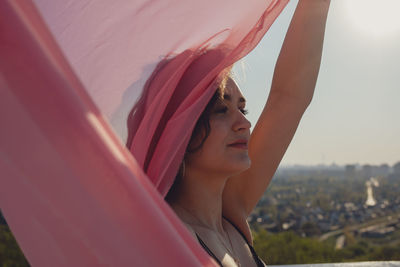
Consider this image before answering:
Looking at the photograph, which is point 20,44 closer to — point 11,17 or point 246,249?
point 11,17

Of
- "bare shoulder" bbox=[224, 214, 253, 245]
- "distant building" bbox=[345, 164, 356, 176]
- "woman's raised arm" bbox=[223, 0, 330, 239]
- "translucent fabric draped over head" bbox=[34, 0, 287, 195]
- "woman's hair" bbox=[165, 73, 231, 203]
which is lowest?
"distant building" bbox=[345, 164, 356, 176]

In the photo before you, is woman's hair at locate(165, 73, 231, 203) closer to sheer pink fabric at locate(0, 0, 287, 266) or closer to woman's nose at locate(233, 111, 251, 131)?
woman's nose at locate(233, 111, 251, 131)

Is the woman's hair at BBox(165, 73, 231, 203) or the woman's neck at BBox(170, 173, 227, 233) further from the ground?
the woman's hair at BBox(165, 73, 231, 203)

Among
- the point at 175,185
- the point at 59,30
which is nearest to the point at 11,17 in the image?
the point at 59,30

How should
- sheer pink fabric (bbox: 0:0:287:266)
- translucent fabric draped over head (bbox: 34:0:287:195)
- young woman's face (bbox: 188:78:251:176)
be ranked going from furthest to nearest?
young woman's face (bbox: 188:78:251:176) → translucent fabric draped over head (bbox: 34:0:287:195) → sheer pink fabric (bbox: 0:0:287:266)

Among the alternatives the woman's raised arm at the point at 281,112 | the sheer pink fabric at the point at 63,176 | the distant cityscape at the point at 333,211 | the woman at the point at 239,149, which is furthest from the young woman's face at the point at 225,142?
the distant cityscape at the point at 333,211

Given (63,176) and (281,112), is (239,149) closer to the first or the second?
(281,112)

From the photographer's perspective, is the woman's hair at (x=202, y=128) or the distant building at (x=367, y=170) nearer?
the woman's hair at (x=202, y=128)

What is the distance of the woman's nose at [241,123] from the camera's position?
118 centimetres

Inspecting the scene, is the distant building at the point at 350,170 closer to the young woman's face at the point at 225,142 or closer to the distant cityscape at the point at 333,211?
the distant cityscape at the point at 333,211

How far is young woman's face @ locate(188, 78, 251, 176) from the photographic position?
115 centimetres

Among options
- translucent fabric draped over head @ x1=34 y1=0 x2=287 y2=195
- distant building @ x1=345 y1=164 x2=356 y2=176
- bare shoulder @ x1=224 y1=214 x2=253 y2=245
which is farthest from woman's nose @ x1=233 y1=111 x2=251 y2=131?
distant building @ x1=345 y1=164 x2=356 y2=176

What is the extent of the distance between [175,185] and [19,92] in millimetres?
730

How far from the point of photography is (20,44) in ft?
1.78
